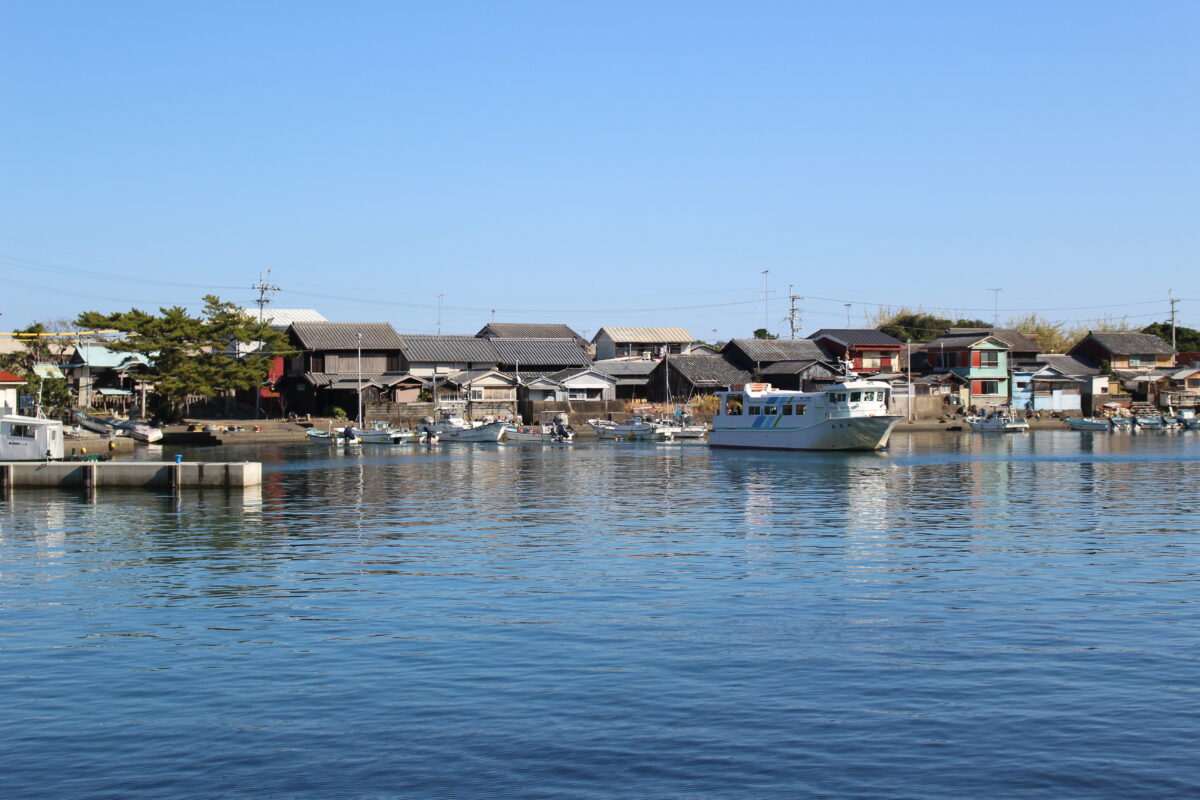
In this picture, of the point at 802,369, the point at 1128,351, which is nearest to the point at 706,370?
the point at 802,369

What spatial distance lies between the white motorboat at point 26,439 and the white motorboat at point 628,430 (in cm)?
4014

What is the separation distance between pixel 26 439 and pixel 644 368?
56.6 meters

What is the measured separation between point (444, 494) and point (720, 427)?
32.2 metres

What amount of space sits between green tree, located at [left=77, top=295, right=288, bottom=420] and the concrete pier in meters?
31.0

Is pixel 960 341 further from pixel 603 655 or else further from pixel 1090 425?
pixel 603 655

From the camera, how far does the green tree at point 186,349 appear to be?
241ft

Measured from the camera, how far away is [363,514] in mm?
34500

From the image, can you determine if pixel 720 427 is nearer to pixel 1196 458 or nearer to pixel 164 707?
pixel 1196 458

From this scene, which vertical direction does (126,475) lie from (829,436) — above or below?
below

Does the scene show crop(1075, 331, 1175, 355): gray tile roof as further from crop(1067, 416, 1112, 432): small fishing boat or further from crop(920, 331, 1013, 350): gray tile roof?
crop(1067, 416, 1112, 432): small fishing boat

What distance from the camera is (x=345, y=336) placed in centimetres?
8688

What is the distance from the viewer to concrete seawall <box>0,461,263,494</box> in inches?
1598

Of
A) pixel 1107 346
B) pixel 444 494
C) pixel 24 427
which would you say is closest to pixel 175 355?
pixel 24 427

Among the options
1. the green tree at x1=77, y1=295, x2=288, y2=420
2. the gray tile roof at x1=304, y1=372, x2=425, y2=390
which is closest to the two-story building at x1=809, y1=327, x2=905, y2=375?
the gray tile roof at x1=304, y1=372, x2=425, y2=390
